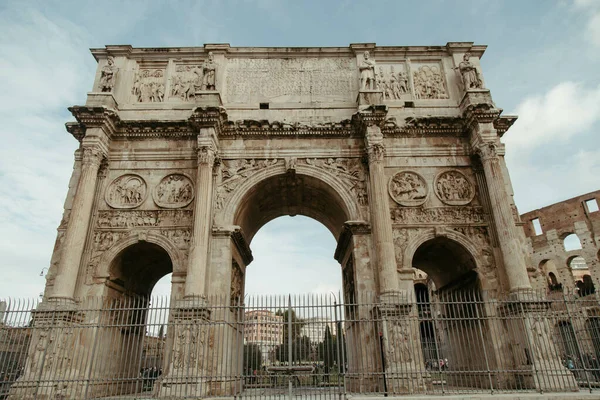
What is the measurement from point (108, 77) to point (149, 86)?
1.42 m

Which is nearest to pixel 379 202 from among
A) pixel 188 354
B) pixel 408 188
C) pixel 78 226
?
pixel 408 188

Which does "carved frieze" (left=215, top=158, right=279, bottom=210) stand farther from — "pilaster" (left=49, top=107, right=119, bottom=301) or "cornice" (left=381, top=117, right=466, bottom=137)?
"cornice" (left=381, top=117, right=466, bottom=137)

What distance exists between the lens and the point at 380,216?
12.4m

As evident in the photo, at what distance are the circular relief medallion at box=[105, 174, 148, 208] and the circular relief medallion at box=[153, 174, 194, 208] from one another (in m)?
0.49

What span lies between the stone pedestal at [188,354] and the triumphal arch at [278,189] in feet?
0.19

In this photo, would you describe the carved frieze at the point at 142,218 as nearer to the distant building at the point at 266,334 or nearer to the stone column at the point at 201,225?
the stone column at the point at 201,225

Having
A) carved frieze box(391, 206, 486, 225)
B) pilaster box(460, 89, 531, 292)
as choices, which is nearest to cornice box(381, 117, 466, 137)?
pilaster box(460, 89, 531, 292)

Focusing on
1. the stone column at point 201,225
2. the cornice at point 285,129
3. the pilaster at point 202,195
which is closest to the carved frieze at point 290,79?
the cornice at point 285,129

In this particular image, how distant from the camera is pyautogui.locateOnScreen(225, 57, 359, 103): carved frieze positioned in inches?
594

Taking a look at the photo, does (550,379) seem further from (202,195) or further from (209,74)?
(209,74)

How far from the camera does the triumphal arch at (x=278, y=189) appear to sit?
11.3m

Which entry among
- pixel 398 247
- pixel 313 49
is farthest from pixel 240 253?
pixel 313 49

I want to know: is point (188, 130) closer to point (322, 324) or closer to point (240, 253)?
point (240, 253)

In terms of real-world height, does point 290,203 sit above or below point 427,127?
below
